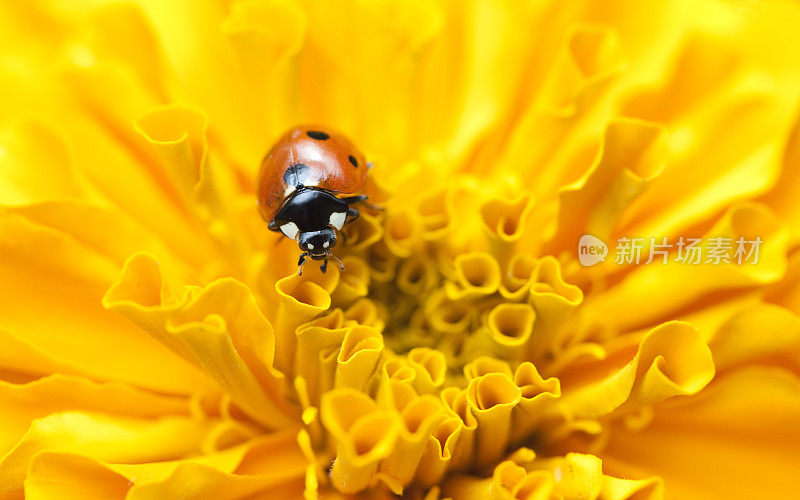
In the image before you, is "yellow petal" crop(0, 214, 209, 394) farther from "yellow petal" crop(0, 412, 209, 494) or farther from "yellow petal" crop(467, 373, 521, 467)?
"yellow petal" crop(467, 373, 521, 467)

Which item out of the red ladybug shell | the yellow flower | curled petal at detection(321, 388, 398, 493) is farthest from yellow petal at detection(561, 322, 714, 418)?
the red ladybug shell

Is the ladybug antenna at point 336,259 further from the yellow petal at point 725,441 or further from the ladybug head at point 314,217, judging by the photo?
the yellow petal at point 725,441

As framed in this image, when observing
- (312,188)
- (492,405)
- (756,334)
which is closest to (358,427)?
(492,405)

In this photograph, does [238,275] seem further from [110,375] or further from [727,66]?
[727,66]

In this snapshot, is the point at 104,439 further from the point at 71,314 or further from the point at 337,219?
the point at 337,219

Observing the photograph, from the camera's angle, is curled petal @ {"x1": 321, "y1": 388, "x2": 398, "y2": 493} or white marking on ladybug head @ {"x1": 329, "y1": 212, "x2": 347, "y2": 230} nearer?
curled petal @ {"x1": 321, "y1": 388, "x2": 398, "y2": 493}

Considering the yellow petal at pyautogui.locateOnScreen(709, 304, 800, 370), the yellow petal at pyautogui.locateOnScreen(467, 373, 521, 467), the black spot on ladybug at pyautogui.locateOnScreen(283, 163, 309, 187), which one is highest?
the black spot on ladybug at pyautogui.locateOnScreen(283, 163, 309, 187)

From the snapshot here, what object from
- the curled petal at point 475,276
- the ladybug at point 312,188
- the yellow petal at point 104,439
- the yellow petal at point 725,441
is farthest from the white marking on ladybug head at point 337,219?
the yellow petal at point 725,441
